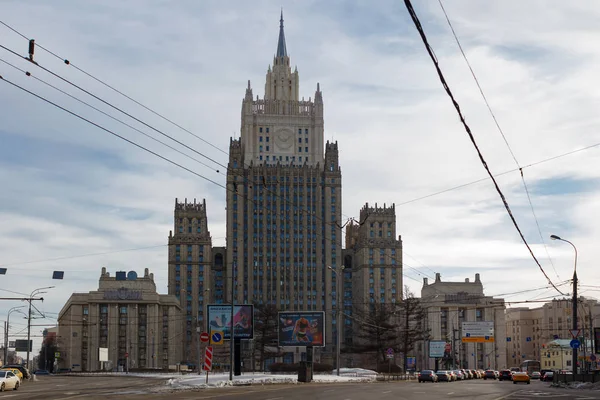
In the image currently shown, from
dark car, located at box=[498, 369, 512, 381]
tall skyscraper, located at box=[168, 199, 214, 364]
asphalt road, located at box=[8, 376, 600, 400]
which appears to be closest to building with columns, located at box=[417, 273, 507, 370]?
tall skyscraper, located at box=[168, 199, 214, 364]

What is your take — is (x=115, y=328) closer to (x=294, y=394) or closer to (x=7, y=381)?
(x=7, y=381)

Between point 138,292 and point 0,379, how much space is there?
390ft

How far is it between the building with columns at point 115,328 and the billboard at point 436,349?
6099cm

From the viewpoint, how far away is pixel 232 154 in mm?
187375

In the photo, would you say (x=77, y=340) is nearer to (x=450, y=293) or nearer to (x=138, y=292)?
(x=138, y=292)

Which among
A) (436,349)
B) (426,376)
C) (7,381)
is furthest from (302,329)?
(436,349)

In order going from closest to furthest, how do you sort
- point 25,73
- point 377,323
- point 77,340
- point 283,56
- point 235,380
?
point 25,73 < point 235,380 < point 377,323 < point 77,340 < point 283,56

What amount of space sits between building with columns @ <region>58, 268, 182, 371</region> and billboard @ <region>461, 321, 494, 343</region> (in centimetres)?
6469

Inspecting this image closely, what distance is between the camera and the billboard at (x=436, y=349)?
119 metres

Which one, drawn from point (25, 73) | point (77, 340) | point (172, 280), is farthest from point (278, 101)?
point (25, 73)

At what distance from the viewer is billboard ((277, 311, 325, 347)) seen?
231ft

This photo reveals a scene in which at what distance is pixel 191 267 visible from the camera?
186 m

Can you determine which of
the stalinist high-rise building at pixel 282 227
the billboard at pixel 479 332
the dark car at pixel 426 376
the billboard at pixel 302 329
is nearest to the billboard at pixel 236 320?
the billboard at pixel 302 329

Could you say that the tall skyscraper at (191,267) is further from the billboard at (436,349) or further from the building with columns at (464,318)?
the billboard at (436,349)
